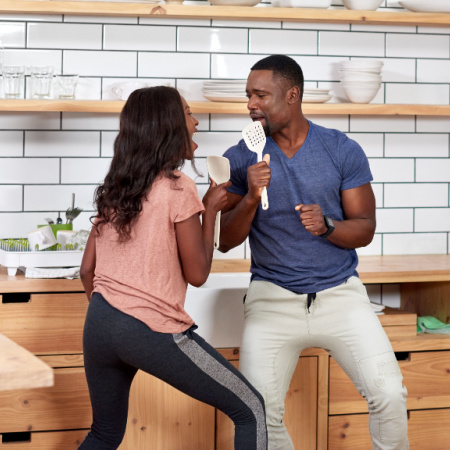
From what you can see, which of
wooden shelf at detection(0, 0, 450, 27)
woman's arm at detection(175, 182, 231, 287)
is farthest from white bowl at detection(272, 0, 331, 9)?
woman's arm at detection(175, 182, 231, 287)

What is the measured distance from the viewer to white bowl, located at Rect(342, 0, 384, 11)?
327 cm

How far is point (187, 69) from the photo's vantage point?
3398mm

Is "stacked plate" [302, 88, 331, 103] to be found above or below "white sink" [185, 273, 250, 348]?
above

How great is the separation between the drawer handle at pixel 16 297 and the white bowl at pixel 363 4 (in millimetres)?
1764

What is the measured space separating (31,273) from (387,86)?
1809 millimetres

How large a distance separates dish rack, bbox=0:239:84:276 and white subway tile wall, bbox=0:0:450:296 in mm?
405

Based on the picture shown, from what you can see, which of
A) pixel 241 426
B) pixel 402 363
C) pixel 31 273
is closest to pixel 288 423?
pixel 402 363

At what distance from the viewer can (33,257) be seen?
2879mm

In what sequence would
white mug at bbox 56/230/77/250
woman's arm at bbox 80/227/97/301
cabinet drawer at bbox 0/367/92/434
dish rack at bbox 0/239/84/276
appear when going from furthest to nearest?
white mug at bbox 56/230/77/250 < dish rack at bbox 0/239/84/276 < cabinet drawer at bbox 0/367/92/434 < woman's arm at bbox 80/227/97/301

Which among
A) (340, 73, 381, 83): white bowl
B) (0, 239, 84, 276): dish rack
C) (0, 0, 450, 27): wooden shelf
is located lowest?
(0, 239, 84, 276): dish rack

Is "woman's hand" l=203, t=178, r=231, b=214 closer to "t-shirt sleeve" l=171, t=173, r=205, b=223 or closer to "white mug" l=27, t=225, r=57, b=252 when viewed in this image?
"t-shirt sleeve" l=171, t=173, r=205, b=223

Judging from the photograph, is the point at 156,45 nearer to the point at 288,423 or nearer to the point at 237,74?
the point at 237,74

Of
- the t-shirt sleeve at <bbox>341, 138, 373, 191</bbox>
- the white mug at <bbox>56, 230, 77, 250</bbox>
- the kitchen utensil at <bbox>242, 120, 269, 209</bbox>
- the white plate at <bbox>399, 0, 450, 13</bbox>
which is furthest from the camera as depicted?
the white plate at <bbox>399, 0, 450, 13</bbox>

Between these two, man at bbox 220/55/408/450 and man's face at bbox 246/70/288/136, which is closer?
man at bbox 220/55/408/450
